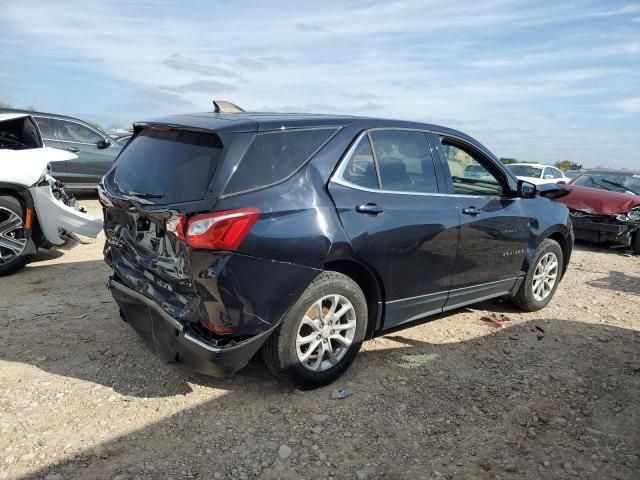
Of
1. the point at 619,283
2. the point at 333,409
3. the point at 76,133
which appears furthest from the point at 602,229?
the point at 76,133

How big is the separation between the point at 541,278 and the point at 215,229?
3.75 meters

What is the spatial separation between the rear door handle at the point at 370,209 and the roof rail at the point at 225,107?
132 centimetres

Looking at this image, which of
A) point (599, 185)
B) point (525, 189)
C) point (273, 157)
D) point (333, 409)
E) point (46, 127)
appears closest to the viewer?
point (273, 157)

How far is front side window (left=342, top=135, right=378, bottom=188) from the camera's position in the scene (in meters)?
3.48

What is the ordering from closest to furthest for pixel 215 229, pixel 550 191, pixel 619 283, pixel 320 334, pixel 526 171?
pixel 215 229, pixel 320 334, pixel 550 191, pixel 619 283, pixel 526 171

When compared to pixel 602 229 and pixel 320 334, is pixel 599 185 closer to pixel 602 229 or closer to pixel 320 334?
pixel 602 229

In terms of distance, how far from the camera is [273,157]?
10.4ft

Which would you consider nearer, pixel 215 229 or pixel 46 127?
pixel 215 229

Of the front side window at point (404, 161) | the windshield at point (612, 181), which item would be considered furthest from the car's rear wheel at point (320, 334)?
the windshield at point (612, 181)

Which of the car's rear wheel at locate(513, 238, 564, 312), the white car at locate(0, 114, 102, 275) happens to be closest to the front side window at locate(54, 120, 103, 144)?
the white car at locate(0, 114, 102, 275)

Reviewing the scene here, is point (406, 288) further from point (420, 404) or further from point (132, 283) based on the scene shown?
point (132, 283)

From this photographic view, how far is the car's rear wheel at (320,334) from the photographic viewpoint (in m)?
3.22

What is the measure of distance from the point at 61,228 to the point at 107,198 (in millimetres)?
2639

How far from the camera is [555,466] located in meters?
2.85
